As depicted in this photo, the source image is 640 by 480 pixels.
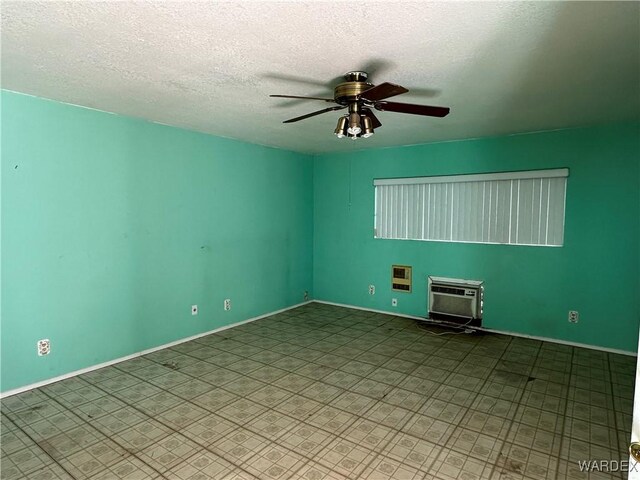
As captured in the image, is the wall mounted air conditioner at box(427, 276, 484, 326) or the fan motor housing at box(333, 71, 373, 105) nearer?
the fan motor housing at box(333, 71, 373, 105)

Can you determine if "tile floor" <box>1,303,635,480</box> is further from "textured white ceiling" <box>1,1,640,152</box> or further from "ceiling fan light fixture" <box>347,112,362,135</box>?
"textured white ceiling" <box>1,1,640,152</box>

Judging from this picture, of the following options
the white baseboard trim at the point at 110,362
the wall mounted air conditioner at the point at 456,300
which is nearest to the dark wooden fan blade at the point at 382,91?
the wall mounted air conditioner at the point at 456,300

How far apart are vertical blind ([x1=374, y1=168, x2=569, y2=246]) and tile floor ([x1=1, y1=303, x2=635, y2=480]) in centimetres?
132

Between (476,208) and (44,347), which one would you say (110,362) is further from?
(476,208)

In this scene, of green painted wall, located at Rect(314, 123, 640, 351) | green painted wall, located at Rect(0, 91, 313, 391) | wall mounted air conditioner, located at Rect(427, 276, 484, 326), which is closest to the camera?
green painted wall, located at Rect(0, 91, 313, 391)

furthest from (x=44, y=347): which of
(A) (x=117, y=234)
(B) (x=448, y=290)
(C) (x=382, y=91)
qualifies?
(B) (x=448, y=290)

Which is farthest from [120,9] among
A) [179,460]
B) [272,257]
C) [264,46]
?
[272,257]

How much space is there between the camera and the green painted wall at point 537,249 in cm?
358

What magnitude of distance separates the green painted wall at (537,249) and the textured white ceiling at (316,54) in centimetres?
64

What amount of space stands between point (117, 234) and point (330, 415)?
2522 mm

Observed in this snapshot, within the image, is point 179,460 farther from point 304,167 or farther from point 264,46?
point 304,167

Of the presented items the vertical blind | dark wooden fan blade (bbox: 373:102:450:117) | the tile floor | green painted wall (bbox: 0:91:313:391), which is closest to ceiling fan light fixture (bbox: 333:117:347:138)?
dark wooden fan blade (bbox: 373:102:450:117)

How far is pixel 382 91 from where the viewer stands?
2.04 m

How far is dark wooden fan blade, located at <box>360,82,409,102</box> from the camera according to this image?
1936mm
